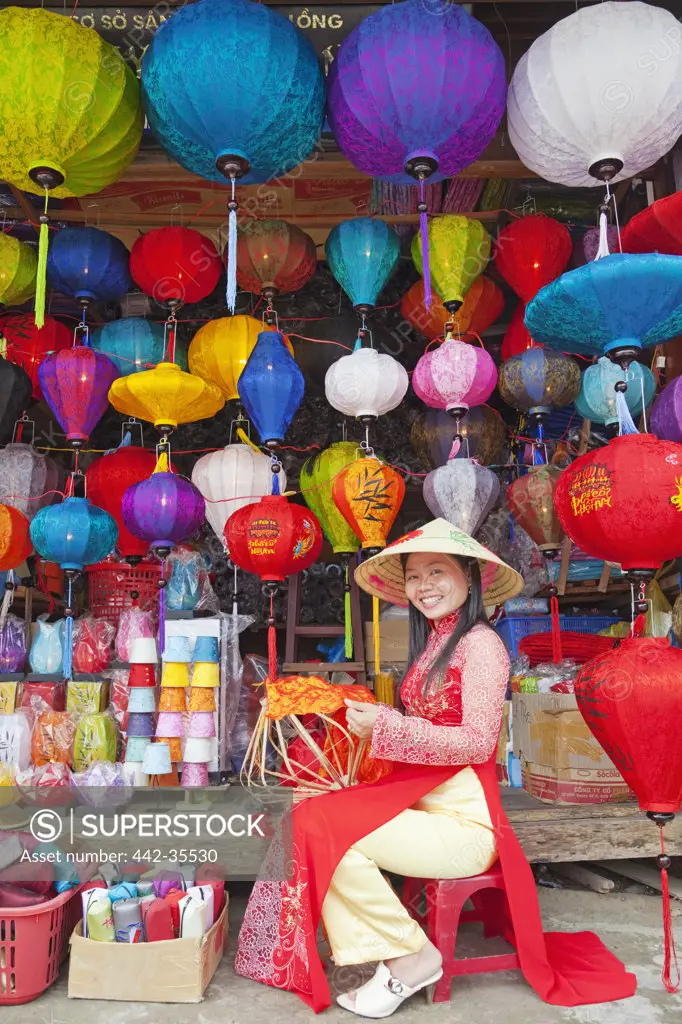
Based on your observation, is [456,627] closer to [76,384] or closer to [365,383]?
[365,383]

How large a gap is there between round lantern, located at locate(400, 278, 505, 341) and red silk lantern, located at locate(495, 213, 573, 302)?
232 millimetres

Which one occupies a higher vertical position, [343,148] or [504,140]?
[504,140]

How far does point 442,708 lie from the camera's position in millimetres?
2383

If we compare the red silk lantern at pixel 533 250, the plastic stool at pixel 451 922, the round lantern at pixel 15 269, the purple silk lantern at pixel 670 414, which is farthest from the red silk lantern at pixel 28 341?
the plastic stool at pixel 451 922

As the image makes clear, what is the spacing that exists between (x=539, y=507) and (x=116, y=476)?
2.15m

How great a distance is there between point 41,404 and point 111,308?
104 cm

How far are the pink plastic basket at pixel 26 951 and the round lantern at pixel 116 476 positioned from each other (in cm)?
215

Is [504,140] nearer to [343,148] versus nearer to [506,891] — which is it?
[343,148]

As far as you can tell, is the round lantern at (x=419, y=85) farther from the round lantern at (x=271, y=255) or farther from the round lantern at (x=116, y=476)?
the round lantern at (x=116, y=476)

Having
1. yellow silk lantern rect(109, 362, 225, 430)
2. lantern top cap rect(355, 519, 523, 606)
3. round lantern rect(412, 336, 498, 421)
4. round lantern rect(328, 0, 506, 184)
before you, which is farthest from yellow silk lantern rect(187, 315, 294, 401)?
lantern top cap rect(355, 519, 523, 606)

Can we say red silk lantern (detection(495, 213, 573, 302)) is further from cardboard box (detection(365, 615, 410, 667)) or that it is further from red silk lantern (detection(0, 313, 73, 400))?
red silk lantern (detection(0, 313, 73, 400))

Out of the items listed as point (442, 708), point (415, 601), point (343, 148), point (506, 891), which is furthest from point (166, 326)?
point (506, 891)

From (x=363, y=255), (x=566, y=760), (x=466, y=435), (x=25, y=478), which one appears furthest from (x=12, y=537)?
(x=566, y=760)

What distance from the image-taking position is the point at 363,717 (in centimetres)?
222
